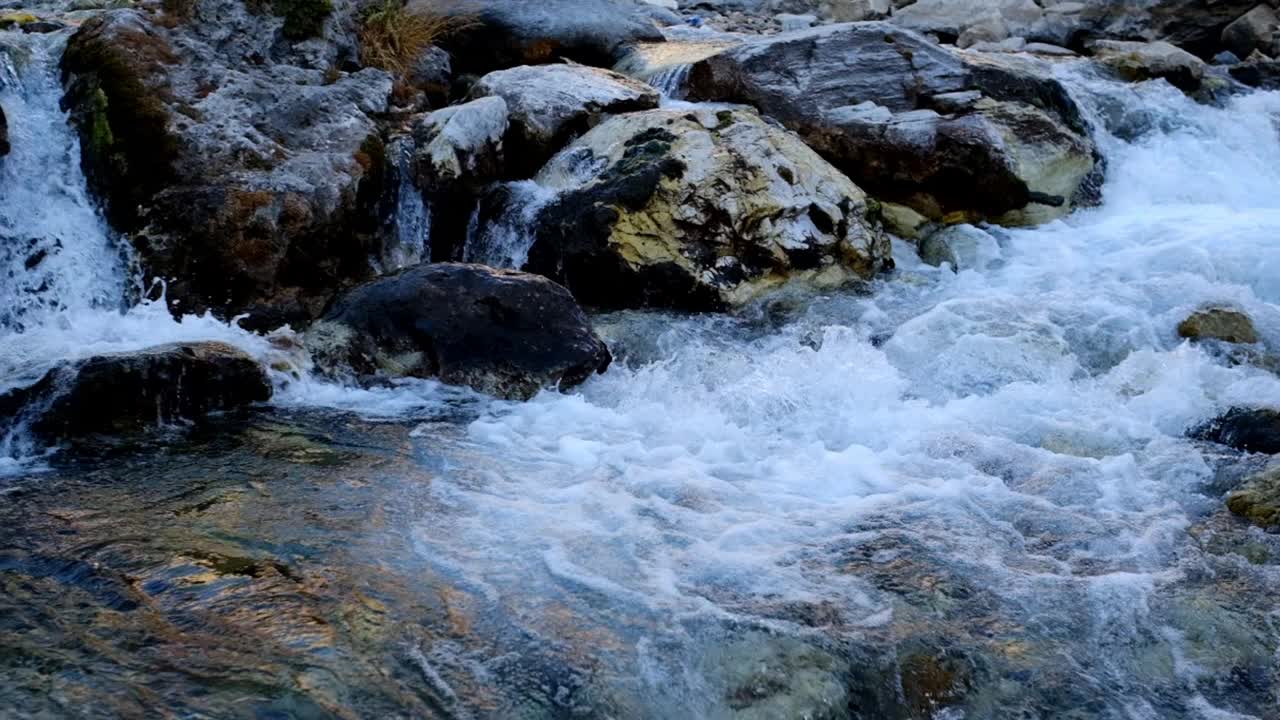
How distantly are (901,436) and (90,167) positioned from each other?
5.64 metres

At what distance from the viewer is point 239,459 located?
5500 millimetres

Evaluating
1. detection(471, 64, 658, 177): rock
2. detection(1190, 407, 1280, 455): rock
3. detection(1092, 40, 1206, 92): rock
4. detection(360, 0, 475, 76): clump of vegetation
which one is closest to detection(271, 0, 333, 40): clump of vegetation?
detection(360, 0, 475, 76): clump of vegetation

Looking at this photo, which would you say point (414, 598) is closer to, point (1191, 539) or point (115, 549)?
point (115, 549)

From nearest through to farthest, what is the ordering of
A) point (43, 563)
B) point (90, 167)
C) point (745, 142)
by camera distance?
point (43, 563) < point (90, 167) < point (745, 142)

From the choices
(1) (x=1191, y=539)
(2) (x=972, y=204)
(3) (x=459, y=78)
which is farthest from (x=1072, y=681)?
(3) (x=459, y=78)

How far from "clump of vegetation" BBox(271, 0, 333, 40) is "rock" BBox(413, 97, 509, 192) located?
1220 mm

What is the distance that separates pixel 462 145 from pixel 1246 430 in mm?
5764

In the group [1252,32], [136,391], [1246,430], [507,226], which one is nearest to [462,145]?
[507,226]

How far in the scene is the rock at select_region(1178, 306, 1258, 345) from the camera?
7387mm

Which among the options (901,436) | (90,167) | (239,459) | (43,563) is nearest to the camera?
(43,563)

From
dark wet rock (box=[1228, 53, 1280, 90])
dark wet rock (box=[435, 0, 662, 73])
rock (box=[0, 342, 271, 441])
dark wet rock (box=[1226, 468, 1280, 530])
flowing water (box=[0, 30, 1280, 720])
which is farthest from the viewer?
dark wet rock (box=[1228, 53, 1280, 90])

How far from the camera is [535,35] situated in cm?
1146

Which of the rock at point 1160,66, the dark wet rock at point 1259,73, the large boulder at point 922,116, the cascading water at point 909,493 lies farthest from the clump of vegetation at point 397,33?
A: the dark wet rock at point 1259,73

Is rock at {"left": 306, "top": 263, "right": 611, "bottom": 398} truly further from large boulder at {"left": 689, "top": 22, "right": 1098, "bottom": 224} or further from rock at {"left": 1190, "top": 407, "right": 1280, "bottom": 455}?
large boulder at {"left": 689, "top": 22, "right": 1098, "bottom": 224}
